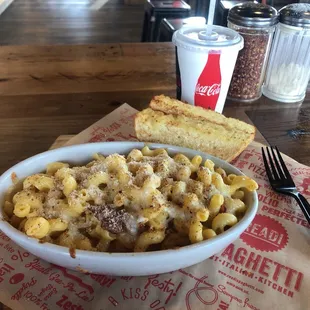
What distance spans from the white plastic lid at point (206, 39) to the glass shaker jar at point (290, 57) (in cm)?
22

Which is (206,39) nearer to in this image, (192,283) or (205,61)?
(205,61)

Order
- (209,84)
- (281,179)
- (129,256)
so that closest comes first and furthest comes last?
1. (129,256)
2. (281,179)
3. (209,84)

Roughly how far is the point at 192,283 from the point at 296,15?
72cm

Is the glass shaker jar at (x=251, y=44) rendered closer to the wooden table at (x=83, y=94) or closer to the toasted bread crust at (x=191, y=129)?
the wooden table at (x=83, y=94)

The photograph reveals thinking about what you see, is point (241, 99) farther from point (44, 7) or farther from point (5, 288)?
point (44, 7)

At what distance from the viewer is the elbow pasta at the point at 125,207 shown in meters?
0.52

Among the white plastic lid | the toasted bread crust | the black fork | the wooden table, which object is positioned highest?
the white plastic lid

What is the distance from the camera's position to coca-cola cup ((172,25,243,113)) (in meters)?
0.80

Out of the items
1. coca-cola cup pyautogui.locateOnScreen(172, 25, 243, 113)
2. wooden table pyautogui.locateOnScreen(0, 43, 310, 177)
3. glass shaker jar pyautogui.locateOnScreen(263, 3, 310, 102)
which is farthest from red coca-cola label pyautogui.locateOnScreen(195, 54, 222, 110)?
glass shaker jar pyautogui.locateOnScreen(263, 3, 310, 102)

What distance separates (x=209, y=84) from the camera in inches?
33.4

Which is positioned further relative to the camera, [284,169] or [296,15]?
[296,15]

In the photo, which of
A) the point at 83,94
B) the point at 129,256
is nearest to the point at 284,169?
the point at 129,256

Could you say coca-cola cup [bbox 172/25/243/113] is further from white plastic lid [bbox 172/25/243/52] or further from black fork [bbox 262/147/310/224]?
black fork [bbox 262/147/310/224]

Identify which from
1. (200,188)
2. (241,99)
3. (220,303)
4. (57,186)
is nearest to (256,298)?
(220,303)
